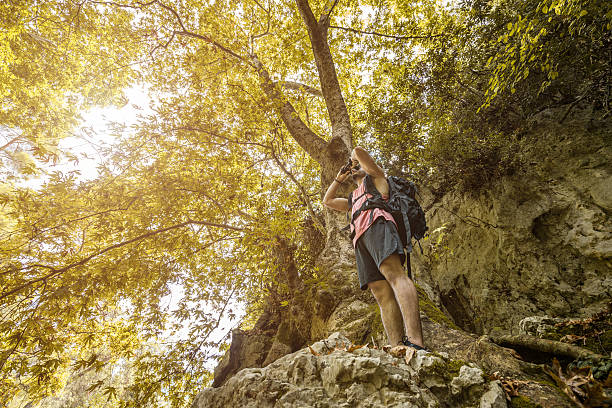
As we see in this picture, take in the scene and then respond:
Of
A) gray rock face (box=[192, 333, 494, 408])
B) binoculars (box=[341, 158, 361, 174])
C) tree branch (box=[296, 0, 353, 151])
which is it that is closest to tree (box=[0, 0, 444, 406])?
tree branch (box=[296, 0, 353, 151])

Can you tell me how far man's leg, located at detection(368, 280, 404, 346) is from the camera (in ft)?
7.49

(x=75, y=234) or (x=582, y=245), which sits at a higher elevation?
(x=75, y=234)

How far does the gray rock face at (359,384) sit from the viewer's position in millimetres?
1416

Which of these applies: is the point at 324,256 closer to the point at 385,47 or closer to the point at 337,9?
the point at 385,47

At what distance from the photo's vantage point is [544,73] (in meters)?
4.90

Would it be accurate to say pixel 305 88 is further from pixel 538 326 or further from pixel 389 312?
pixel 538 326

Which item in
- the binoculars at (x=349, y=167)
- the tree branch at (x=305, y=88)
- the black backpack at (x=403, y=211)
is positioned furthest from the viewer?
the tree branch at (x=305, y=88)

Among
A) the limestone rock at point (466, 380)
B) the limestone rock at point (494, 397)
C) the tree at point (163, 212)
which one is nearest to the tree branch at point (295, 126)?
the tree at point (163, 212)

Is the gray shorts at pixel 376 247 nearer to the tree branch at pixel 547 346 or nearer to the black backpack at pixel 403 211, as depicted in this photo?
the black backpack at pixel 403 211

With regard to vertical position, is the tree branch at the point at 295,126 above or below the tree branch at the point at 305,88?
below

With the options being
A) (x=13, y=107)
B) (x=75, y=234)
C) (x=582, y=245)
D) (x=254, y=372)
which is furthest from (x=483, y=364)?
(x=13, y=107)

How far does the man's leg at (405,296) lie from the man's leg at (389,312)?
0.85 feet

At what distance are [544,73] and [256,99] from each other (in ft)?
19.0

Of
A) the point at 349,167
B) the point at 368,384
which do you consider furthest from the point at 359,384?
the point at 349,167
